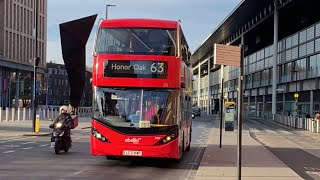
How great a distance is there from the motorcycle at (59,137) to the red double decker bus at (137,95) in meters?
3.89

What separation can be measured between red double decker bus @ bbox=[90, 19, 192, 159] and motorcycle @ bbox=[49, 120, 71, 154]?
12.8 feet

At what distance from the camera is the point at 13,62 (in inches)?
2965

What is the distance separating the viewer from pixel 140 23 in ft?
49.6

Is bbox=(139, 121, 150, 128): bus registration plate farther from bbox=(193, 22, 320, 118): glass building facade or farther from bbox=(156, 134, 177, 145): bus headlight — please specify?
bbox=(193, 22, 320, 118): glass building facade

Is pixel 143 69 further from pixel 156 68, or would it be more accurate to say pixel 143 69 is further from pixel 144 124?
pixel 144 124

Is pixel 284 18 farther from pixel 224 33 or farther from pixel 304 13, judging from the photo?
pixel 224 33

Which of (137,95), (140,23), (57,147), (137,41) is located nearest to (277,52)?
(57,147)

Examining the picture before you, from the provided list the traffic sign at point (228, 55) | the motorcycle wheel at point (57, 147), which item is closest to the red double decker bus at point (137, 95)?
the motorcycle wheel at point (57, 147)

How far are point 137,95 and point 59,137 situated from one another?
195 inches

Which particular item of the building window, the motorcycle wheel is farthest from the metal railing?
the motorcycle wheel

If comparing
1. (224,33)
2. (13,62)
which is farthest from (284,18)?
(13,62)

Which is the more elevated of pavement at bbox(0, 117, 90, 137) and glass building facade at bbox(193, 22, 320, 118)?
glass building facade at bbox(193, 22, 320, 118)

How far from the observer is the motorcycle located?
18.1 meters

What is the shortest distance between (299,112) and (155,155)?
45459 mm
